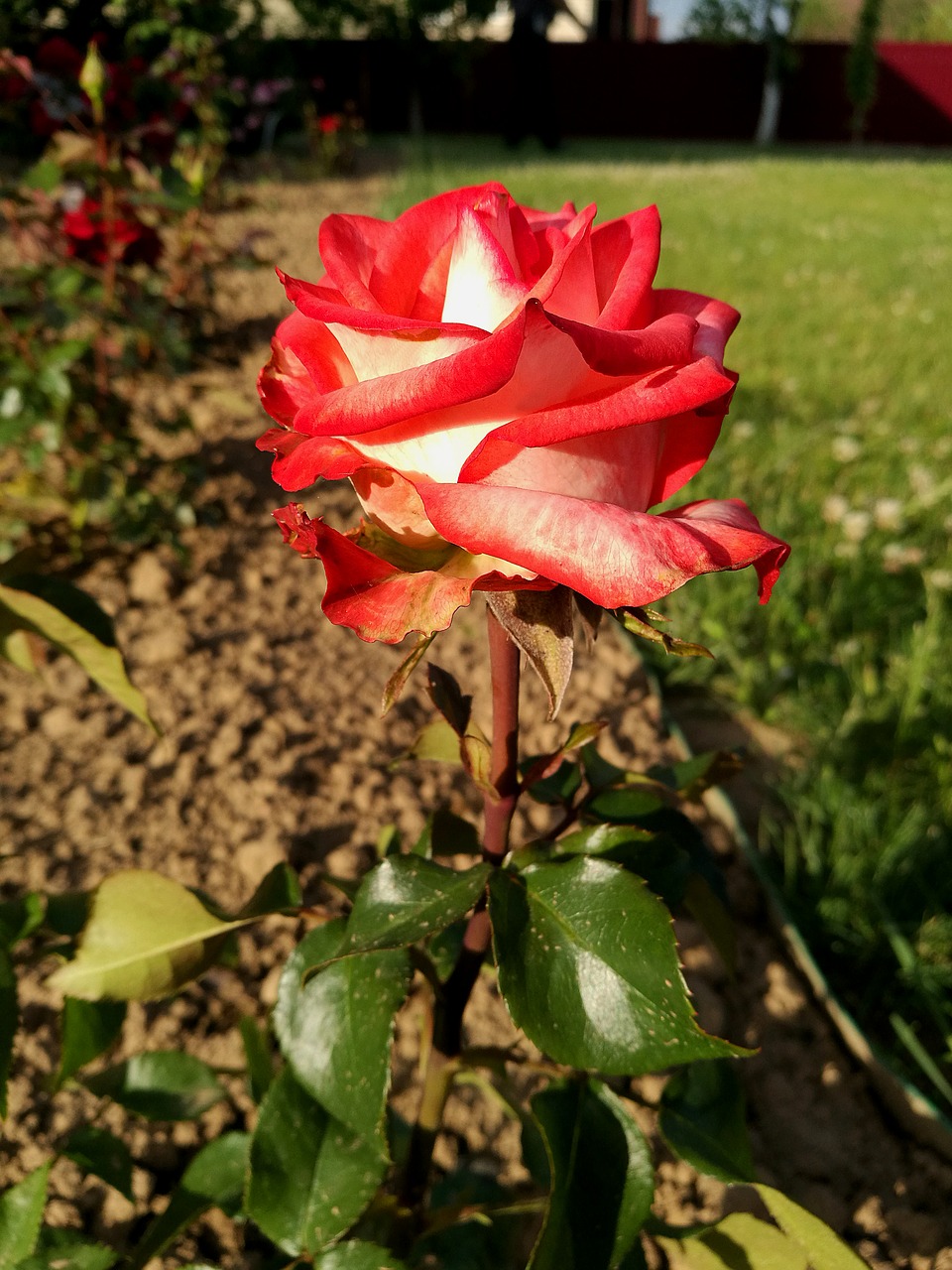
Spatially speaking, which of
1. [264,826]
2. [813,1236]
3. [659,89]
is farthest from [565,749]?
[659,89]

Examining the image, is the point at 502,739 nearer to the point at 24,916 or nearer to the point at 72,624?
the point at 72,624

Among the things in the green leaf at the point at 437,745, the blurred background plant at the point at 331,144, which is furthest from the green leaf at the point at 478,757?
the blurred background plant at the point at 331,144

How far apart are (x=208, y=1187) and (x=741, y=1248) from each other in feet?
1.37

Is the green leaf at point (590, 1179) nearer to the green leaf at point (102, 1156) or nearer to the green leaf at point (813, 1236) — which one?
the green leaf at point (813, 1236)

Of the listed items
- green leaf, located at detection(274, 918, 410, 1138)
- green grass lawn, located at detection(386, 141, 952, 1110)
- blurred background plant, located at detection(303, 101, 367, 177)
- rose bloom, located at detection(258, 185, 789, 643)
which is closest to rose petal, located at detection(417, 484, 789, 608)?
rose bloom, located at detection(258, 185, 789, 643)

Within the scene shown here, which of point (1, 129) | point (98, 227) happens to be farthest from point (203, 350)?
point (1, 129)

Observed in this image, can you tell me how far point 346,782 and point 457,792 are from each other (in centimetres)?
17

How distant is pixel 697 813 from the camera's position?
1.49m

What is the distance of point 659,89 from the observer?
17547mm

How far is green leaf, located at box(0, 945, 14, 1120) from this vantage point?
551 millimetres

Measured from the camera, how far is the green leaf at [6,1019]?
55 centimetres

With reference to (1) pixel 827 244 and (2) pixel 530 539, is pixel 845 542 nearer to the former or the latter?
(2) pixel 530 539

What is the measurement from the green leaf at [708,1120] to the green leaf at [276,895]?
305 millimetres

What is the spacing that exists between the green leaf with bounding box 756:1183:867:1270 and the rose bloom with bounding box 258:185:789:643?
437 mm
